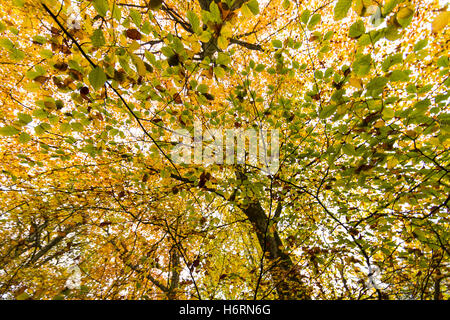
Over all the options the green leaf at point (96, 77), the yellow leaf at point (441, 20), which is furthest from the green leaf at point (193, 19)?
the yellow leaf at point (441, 20)

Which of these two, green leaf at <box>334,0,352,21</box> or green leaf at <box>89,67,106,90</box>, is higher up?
green leaf at <box>334,0,352,21</box>

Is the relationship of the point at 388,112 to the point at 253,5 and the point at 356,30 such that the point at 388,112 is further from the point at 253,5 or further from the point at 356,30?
the point at 253,5

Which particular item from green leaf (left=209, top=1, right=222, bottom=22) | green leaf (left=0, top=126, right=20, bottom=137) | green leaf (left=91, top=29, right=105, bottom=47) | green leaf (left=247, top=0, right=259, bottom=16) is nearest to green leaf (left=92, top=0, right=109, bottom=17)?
green leaf (left=91, top=29, right=105, bottom=47)

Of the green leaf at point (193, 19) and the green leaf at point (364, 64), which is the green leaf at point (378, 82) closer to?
the green leaf at point (364, 64)

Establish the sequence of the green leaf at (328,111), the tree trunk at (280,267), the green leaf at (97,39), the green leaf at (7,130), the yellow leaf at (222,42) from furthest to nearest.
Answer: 1. the tree trunk at (280,267)
2. the green leaf at (7,130)
3. the green leaf at (328,111)
4. the yellow leaf at (222,42)
5. the green leaf at (97,39)

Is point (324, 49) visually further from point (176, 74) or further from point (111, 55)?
point (111, 55)

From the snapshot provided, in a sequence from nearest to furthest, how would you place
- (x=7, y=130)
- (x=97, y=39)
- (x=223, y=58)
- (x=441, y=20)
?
(x=441, y=20), (x=97, y=39), (x=223, y=58), (x=7, y=130)

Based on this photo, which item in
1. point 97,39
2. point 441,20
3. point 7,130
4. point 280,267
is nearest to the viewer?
point 441,20

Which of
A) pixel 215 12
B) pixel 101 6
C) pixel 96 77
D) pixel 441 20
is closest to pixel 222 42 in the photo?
pixel 215 12

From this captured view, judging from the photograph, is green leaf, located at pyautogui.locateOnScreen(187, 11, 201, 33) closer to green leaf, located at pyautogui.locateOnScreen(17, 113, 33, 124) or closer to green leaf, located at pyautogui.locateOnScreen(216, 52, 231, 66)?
green leaf, located at pyautogui.locateOnScreen(216, 52, 231, 66)

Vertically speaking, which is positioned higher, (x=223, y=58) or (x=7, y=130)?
(x=223, y=58)

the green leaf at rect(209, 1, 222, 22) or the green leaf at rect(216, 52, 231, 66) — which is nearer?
the green leaf at rect(209, 1, 222, 22)
